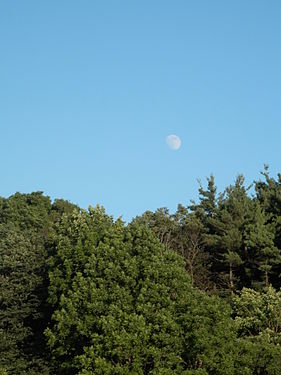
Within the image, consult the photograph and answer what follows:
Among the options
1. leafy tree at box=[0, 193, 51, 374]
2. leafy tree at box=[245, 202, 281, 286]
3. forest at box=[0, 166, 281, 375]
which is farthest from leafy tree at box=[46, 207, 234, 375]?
leafy tree at box=[245, 202, 281, 286]

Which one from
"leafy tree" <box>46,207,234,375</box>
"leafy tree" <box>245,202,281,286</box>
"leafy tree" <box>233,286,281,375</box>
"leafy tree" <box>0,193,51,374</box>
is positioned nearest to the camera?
"leafy tree" <box>46,207,234,375</box>

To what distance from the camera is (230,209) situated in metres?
46.5

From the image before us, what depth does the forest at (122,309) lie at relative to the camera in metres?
23.7

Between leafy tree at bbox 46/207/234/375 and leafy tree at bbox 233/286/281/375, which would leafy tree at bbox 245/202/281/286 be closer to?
leafy tree at bbox 233/286/281/375

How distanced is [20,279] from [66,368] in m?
8.80

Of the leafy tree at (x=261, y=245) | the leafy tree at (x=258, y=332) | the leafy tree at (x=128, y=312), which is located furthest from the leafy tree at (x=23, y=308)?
the leafy tree at (x=261, y=245)

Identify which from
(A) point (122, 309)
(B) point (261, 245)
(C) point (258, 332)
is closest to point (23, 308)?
(A) point (122, 309)

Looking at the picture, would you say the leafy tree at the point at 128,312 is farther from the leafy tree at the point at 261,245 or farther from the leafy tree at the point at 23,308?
the leafy tree at the point at 261,245

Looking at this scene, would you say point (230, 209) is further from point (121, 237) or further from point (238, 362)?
point (238, 362)

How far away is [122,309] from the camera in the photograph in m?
25.1

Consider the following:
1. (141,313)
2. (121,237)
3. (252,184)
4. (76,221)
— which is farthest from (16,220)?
(141,313)

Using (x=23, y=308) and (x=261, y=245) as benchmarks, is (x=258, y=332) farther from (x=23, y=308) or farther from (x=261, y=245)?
(x=23, y=308)

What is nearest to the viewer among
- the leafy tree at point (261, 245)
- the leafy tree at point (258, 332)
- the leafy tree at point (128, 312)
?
the leafy tree at point (128, 312)

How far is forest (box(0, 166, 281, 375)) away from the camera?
23.7 metres
